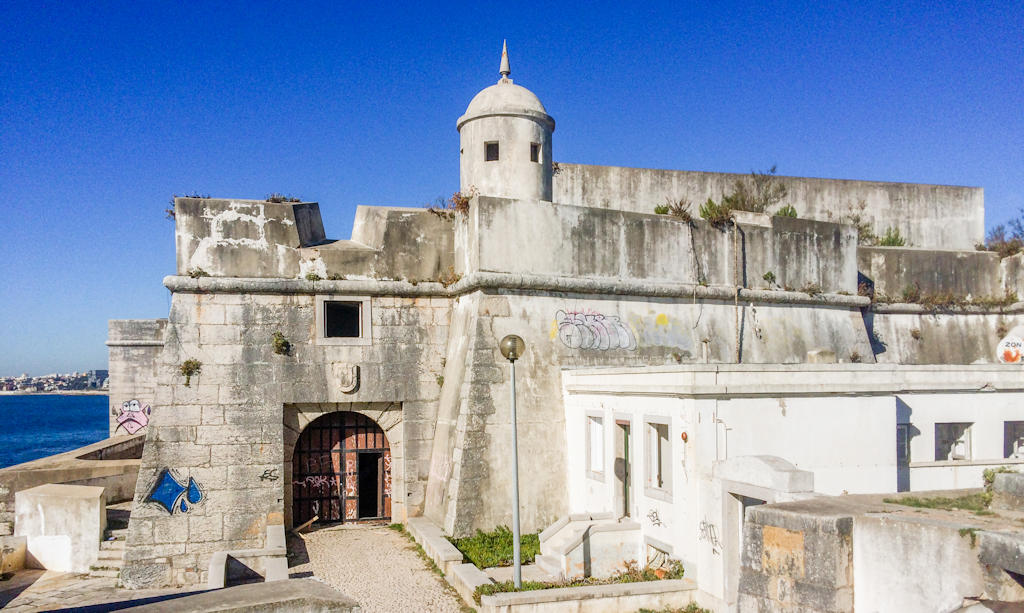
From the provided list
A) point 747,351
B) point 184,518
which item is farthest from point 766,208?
point 184,518

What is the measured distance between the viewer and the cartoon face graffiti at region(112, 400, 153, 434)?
24.1m

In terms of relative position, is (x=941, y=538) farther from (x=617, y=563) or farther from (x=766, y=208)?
(x=766, y=208)

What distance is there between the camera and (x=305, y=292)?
1446cm

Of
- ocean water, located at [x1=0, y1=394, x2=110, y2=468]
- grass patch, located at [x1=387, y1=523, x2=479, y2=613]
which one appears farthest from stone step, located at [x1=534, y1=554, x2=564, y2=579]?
ocean water, located at [x1=0, y1=394, x2=110, y2=468]

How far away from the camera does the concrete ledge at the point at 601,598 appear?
9.15m

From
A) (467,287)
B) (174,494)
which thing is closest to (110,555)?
(174,494)

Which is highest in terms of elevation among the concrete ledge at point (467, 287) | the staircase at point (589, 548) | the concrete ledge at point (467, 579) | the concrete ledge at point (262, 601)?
the concrete ledge at point (467, 287)

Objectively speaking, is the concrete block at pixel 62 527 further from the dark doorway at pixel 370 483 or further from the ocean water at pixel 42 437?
the ocean water at pixel 42 437

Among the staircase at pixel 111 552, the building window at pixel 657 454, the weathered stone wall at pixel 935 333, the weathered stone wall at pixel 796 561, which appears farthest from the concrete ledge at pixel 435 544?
the weathered stone wall at pixel 935 333

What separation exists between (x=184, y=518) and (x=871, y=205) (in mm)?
17401

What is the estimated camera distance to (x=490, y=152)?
50.5ft

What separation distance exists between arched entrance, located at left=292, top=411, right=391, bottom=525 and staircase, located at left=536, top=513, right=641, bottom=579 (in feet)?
16.1

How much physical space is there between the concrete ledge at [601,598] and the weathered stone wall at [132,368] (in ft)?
60.9

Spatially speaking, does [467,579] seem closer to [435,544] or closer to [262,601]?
[435,544]
